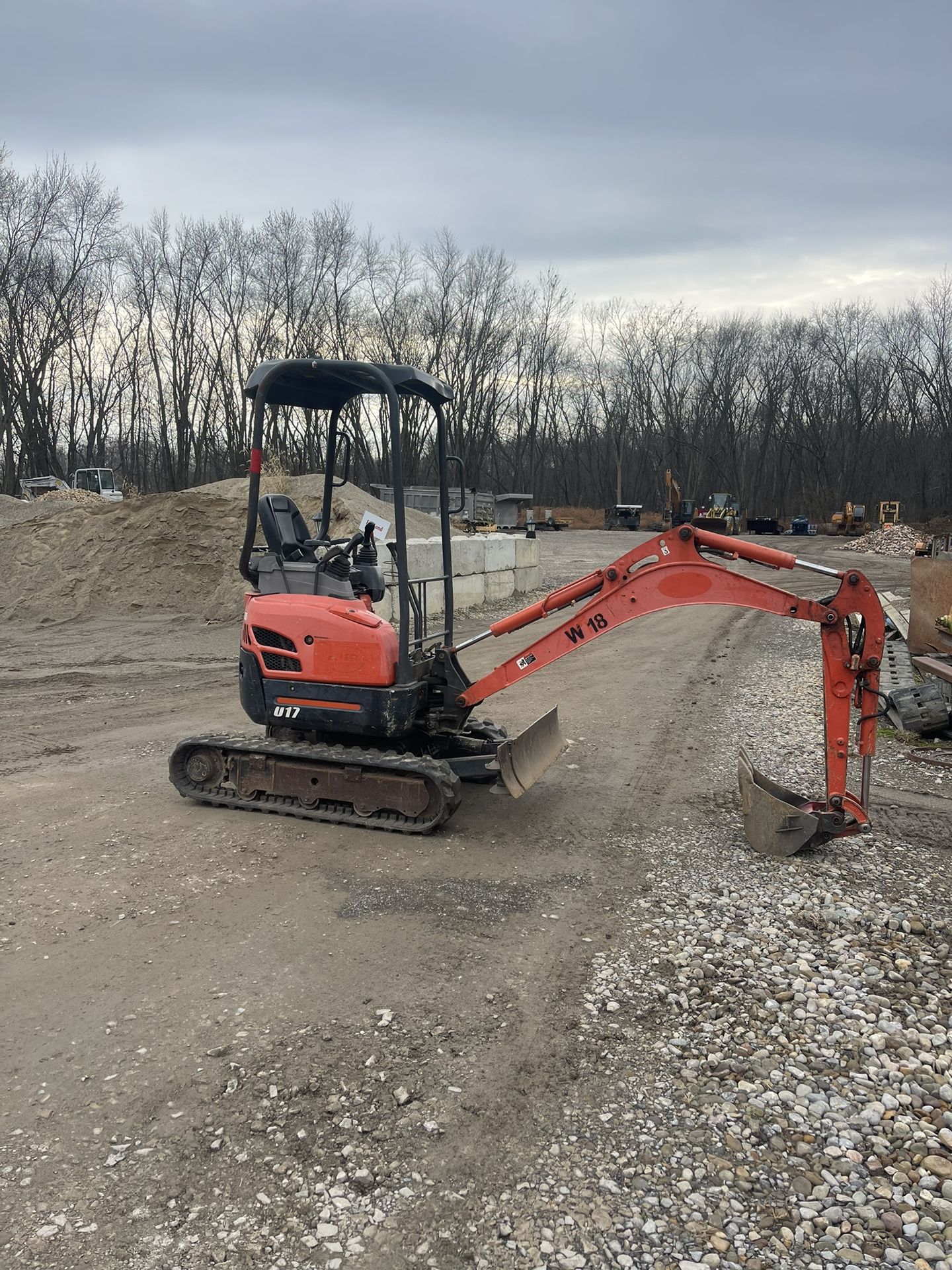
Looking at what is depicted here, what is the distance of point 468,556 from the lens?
17.4 m

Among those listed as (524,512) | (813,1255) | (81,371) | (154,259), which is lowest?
(813,1255)

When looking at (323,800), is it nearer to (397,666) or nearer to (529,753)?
(397,666)

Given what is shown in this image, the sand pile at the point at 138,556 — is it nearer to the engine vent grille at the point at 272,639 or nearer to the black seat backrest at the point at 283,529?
the black seat backrest at the point at 283,529

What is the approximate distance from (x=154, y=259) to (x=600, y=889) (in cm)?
5157

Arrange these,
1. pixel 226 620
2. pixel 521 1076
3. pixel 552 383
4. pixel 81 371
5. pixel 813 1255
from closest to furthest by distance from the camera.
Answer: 1. pixel 813 1255
2. pixel 521 1076
3. pixel 226 620
4. pixel 81 371
5. pixel 552 383

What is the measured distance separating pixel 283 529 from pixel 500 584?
12.8 m

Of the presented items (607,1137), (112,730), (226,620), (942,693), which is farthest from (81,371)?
(607,1137)

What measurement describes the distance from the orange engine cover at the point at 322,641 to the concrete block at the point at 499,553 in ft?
40.1

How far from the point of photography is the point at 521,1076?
11.4 ft

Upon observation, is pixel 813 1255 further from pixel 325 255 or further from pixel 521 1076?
pixel 325 255

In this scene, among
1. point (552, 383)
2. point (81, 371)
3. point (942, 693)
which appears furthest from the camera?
point (552, 383)

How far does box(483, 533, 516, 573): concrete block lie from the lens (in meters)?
18.5

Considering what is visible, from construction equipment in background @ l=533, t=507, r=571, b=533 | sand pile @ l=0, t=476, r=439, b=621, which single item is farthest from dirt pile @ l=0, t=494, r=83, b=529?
construction equipment in background @ l=533, t=507, r=571, b=533

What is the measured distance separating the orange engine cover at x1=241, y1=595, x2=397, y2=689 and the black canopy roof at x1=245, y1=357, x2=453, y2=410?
152cm
